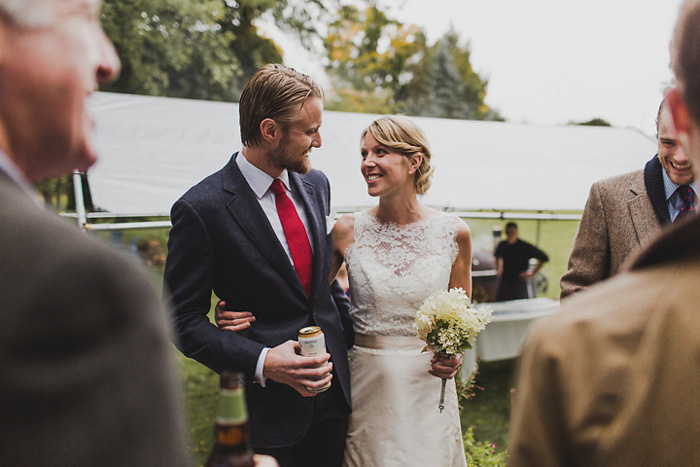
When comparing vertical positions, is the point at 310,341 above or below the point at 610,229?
below

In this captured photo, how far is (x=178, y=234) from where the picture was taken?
1.97m

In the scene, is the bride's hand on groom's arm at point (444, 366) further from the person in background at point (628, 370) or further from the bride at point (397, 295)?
the person in background at point (628, 370)

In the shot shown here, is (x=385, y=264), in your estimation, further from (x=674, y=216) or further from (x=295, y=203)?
(x=674, y=216)

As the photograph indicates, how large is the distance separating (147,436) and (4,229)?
301mm

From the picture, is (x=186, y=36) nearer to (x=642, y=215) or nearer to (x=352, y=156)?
(x=352, y=156)

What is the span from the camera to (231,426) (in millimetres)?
857

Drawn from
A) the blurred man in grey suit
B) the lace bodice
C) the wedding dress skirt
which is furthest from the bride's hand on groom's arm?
the blurred man in grey suit

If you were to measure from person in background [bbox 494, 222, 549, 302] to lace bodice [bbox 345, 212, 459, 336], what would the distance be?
210 inches

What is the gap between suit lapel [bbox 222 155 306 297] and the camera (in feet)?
6.74

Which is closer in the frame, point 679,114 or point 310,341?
point 679,114

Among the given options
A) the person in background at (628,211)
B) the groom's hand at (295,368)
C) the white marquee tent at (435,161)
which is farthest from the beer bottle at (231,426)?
the white marquee tent at (435,161)

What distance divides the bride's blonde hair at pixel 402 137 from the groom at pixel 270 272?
558 millimetres

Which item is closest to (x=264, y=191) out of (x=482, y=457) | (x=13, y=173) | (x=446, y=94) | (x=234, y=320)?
(x=234, y=320)

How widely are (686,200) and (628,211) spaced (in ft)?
0.89
